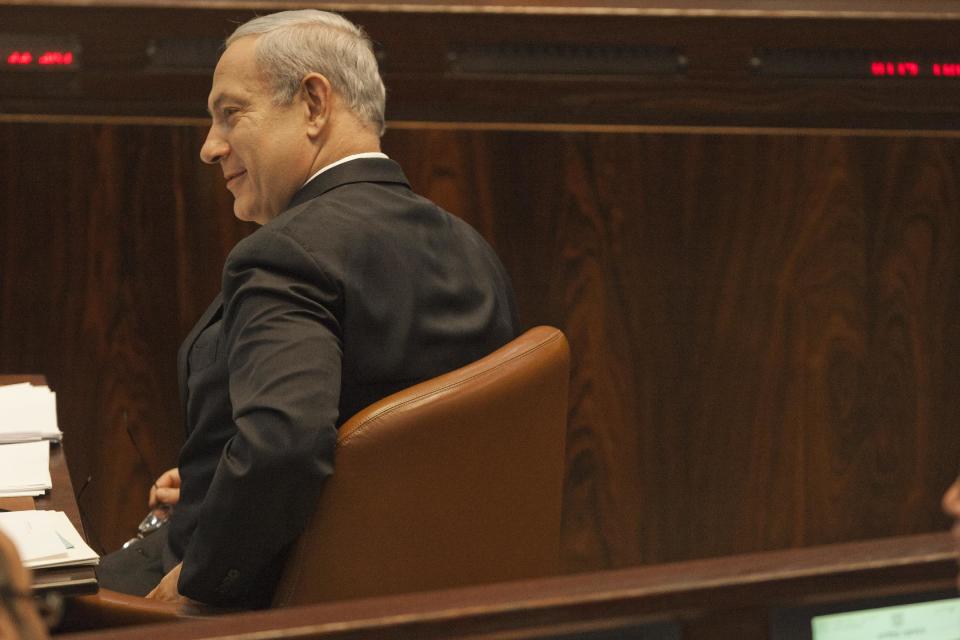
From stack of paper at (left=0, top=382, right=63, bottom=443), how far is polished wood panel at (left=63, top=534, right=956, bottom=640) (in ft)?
3.80

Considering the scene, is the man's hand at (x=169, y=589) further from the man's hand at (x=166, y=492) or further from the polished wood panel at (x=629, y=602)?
the polished wood panel at (x=629, y=602)

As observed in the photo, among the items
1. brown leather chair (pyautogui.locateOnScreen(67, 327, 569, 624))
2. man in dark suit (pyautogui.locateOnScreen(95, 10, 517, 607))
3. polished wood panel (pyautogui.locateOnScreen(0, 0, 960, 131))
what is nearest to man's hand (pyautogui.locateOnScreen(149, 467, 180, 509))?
man in dark suit (pyautogui.locateOnScreen(95, 10, 517, 607))

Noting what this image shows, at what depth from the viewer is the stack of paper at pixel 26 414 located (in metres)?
1.88

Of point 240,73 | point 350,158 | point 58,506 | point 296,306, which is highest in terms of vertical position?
point 240,73

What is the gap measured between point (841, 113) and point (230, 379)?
1.78m

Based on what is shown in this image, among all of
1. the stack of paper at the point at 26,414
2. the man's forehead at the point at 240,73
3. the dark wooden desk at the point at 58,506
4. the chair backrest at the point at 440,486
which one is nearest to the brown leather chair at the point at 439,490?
the chair backrest at the point at 440,486

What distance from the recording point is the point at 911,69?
2834 millimetres

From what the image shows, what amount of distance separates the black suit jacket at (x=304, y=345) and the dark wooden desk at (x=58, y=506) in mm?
165

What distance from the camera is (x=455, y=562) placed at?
1.55 m

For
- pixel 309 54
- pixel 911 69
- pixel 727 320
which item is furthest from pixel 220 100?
pixel 911 69

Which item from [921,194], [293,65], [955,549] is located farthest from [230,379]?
[921,194]

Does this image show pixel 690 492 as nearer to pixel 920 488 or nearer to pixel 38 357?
pixel 920 488

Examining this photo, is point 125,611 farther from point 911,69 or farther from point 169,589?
point 911,69

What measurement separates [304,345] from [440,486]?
236 mm
